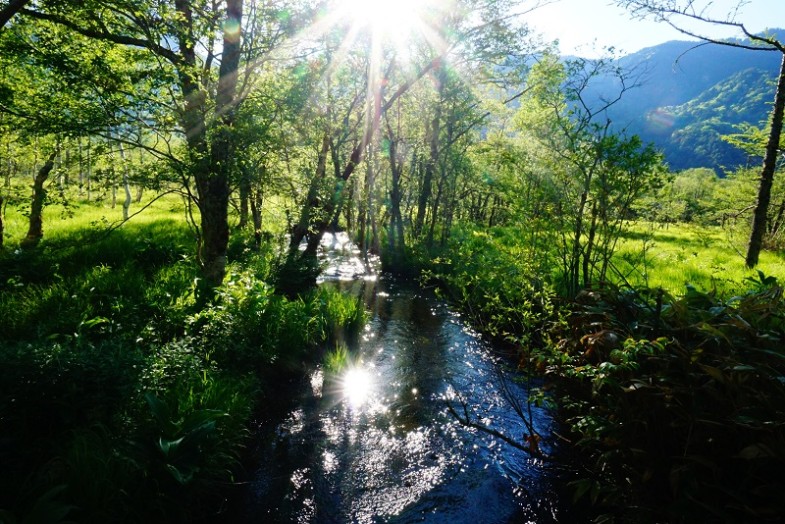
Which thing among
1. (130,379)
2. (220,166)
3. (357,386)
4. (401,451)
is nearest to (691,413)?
(401,451)

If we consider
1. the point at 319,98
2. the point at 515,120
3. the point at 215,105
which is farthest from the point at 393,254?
the point at 215,105

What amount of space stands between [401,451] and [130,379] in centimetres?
389

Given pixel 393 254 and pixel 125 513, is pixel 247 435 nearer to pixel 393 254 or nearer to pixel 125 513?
pixel 125 513

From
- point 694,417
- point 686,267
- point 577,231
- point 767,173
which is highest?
point 767,173

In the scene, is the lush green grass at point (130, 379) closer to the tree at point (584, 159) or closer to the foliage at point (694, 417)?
the foliage at point (694, 417)

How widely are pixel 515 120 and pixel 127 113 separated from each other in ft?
27.2

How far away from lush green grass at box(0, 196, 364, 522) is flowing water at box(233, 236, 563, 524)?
754 mm

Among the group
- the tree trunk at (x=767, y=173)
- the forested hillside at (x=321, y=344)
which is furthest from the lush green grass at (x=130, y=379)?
the tree trunk at (x=767, y=173)

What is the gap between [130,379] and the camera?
4.37 meters

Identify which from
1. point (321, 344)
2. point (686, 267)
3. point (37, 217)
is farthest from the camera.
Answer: point (37, 217)

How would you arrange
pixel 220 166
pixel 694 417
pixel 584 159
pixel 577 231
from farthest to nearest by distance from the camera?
pixel 577 231
pixel 220 166
pixel 584 159
pixel 694 417

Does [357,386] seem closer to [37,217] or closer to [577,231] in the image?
[577,231]

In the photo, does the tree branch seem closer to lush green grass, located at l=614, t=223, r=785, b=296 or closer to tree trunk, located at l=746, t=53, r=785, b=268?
lush green grass, located at l=614, t=223, r=785, b=296

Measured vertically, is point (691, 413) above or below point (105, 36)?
below
